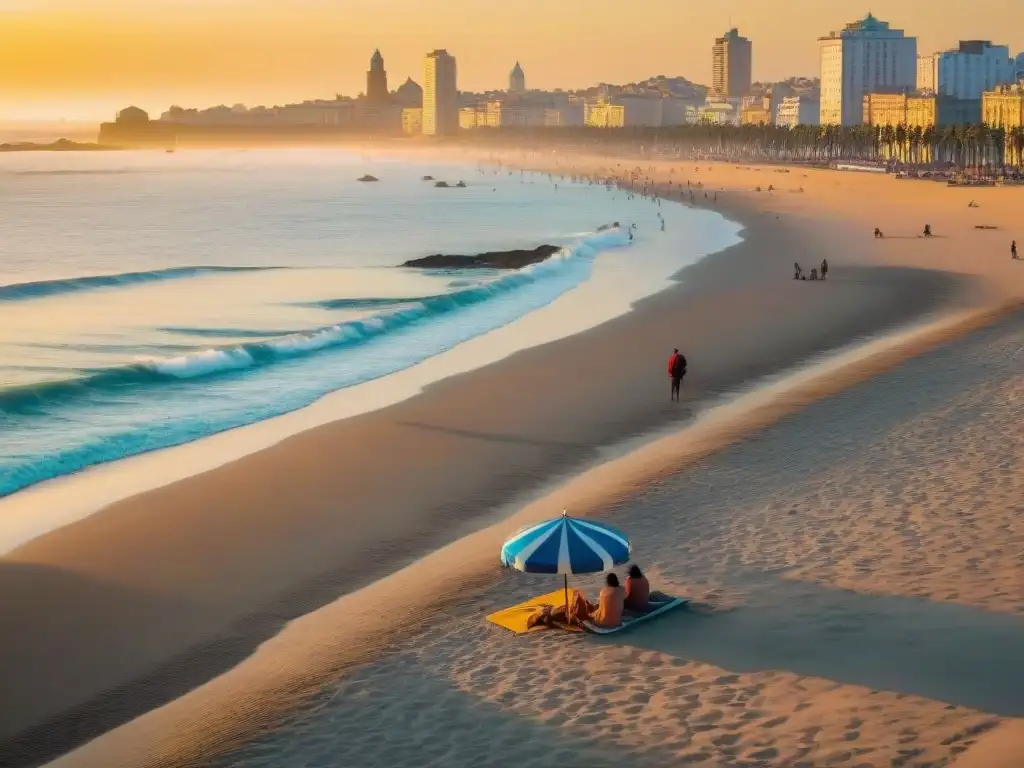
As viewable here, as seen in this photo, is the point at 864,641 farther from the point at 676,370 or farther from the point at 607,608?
the point at 676,370

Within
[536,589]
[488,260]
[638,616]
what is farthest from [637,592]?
[488,260]

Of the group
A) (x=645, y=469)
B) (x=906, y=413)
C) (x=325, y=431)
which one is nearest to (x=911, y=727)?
(x=645, y=469)

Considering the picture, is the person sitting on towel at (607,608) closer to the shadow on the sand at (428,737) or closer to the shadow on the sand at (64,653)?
the shadow on the sand at (428,737)

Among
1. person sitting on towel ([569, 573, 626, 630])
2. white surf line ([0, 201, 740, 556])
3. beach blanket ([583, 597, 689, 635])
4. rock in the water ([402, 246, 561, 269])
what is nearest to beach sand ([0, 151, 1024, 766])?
beach blanket ([583, 597, 689, 635])

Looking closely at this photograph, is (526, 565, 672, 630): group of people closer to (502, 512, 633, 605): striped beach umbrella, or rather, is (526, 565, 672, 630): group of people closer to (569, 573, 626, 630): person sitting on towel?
(569, 573, 626, 630): person sitting on towel

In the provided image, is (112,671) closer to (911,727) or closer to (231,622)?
(231,622)

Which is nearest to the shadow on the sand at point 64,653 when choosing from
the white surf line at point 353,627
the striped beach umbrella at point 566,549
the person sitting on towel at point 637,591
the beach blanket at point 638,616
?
the white surf line at point 353,627
